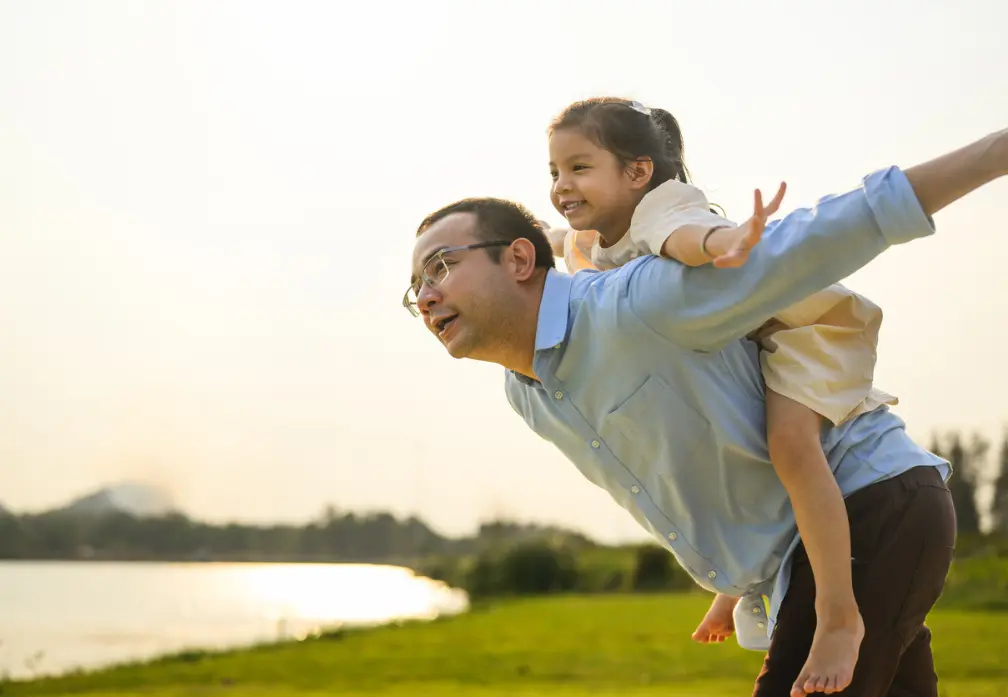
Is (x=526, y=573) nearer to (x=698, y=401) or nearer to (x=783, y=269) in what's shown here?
(x=698, y=401)

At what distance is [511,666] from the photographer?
1119cm

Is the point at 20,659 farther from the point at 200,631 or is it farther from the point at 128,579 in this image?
the point at 128,579

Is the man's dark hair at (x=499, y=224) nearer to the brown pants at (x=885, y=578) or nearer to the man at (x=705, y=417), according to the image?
the man at (x=705, y=417)

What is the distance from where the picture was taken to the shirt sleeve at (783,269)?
1.98 m

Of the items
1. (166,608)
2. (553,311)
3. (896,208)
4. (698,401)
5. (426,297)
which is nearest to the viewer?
(896,208)

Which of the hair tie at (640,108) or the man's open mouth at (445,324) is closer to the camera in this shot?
the man's open mouth at (445,324)

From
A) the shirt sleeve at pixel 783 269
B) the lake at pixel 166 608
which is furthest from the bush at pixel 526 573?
the shirt sleeve at pixel 783 269

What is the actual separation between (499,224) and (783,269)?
0.75 metres

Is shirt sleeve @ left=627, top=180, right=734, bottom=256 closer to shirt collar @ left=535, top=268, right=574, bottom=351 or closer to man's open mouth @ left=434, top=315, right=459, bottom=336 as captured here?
shirt collar @ left=535, top=268, right=574, bottom=351

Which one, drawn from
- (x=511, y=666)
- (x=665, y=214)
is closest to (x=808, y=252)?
(x=665, y=214)

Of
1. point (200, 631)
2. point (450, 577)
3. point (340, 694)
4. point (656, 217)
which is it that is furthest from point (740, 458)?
point (450, 577)

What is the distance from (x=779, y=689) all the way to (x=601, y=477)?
60 cm

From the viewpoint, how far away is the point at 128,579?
32.3 m

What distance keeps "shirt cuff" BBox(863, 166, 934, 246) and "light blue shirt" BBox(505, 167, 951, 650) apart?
0.15 feet
